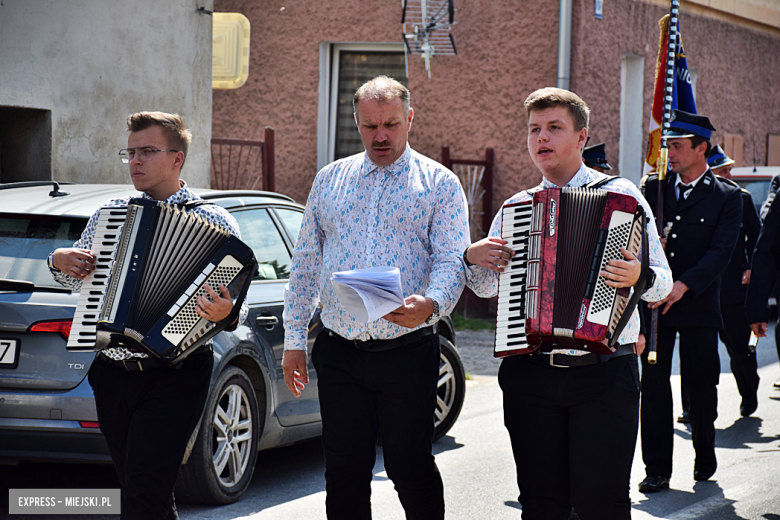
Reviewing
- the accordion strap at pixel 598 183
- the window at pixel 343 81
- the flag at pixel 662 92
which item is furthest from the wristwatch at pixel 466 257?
the window at pixel 343 81

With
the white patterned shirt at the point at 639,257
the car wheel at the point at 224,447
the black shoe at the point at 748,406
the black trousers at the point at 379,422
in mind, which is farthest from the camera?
the black shoe at the point at 748,406

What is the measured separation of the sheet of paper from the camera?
3.34 meters

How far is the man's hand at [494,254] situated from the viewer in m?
3.46

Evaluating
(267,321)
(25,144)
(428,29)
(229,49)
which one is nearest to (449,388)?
(267,321)

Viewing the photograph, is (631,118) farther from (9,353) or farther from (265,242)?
(9,353)

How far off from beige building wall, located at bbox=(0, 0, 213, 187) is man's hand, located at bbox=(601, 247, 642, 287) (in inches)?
244

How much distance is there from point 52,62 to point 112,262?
5331 millimetres

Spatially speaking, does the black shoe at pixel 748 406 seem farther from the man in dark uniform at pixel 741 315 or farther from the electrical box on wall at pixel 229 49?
the electrical box on wall at pixel 229 49

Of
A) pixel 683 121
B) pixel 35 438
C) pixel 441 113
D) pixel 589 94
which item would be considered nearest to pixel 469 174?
pixel 441 113

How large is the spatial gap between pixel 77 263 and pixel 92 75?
559 cm

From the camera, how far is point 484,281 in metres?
3.74

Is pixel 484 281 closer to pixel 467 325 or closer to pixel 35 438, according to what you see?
pixel 35 438

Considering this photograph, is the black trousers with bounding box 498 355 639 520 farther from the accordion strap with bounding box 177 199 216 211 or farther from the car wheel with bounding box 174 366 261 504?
the car wheel with bounding box 174 366 261 504

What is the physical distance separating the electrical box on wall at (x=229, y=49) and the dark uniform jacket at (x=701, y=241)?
6446mm
